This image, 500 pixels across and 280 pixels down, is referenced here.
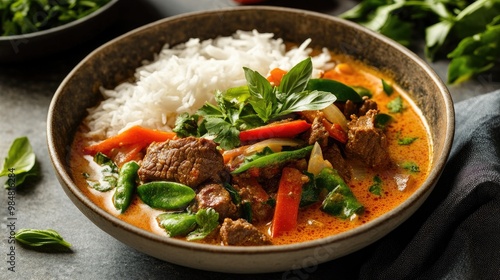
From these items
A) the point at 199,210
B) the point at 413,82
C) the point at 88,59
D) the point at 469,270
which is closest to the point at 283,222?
the point at 199,210

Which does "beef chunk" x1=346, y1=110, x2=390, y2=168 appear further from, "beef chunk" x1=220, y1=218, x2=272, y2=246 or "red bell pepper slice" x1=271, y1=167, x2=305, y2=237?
"beef chunk" x1=220, y1=218, x2=272, y2=246

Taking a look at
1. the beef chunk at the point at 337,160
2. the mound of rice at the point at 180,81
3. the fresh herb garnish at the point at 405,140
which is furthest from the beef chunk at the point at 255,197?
the fresh herb garnish at the point at 405,140

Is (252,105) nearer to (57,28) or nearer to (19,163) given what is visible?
(19,163)

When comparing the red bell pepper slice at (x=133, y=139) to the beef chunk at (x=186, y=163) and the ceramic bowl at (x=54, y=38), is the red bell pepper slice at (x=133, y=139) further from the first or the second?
the ceramic bowl at (x=54, y=38)

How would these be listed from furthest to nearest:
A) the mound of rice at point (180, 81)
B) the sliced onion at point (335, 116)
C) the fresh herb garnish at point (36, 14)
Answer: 1. the fresh herb garnish at point (36, 14)
2. the mound of rice at point (180, 81)
3. the sliced onion at point (335, 116)

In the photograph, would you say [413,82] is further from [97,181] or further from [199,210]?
[97,181]
